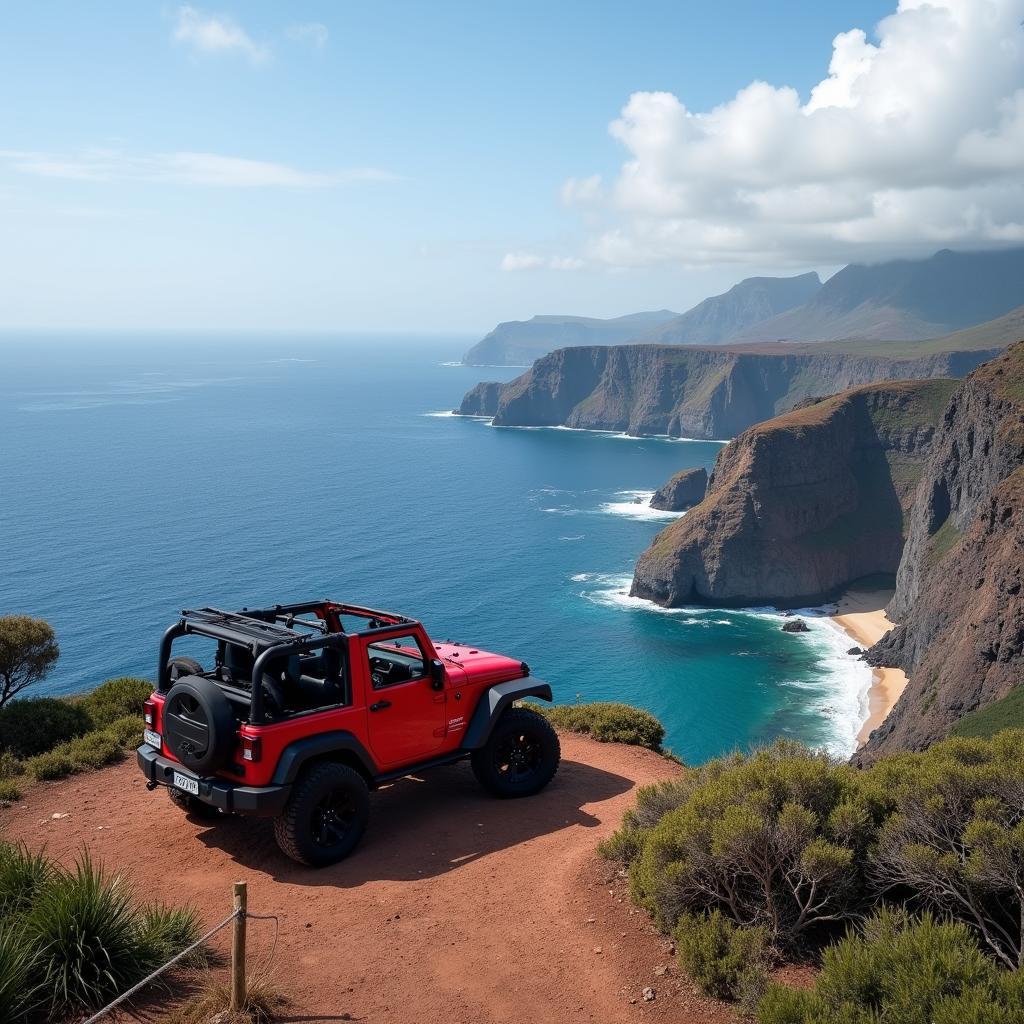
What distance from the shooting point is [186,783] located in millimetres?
9828

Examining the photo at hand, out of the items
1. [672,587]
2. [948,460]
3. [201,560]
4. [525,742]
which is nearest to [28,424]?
[201,560]

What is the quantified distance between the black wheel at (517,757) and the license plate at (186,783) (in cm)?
346

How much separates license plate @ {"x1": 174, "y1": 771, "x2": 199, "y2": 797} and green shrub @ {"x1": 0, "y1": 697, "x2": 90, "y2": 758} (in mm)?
5848

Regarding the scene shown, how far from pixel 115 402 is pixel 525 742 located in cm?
19569

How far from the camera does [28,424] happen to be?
151 meters

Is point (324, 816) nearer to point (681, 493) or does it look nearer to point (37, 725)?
point (37, 725)

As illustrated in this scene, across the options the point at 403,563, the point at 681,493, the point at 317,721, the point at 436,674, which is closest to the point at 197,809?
the point at 317,721

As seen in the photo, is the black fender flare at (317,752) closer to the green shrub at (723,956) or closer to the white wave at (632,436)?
the green shrub at (723,956)

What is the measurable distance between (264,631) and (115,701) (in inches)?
320

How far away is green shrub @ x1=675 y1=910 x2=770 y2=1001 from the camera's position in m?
7.25

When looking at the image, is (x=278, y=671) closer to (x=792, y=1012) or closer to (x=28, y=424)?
(x=792, y=1012)

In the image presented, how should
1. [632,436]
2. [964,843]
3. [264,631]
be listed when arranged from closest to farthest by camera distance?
[964,843]
[264,631]
[632,436]

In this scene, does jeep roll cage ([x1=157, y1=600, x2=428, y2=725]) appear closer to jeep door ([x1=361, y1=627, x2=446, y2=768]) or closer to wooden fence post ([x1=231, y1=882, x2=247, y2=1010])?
jeep door ([x1=361, y1=627, x2=446, y2=768])

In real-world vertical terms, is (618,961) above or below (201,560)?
above
